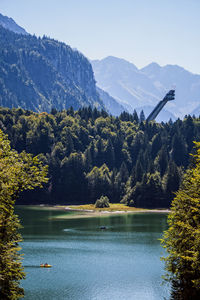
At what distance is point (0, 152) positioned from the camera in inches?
1964

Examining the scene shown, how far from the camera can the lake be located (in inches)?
2990

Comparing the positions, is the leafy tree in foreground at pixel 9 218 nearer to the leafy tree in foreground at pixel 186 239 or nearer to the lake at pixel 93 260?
the leafy tree in foreground at pixel 186 239

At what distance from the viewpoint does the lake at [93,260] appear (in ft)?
249

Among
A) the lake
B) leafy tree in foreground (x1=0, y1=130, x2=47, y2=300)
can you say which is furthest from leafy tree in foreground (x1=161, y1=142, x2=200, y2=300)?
leafy tree in foreground (x1=0, y1=130, x2=47, y2=300)

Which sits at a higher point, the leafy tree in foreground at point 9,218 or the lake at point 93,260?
the leafy tree in foreground at point 9,218

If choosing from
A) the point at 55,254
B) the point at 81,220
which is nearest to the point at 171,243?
the point at 55,254

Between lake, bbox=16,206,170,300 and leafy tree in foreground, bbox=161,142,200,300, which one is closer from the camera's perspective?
leafy tree in foreground, bbox=161,142,200,300

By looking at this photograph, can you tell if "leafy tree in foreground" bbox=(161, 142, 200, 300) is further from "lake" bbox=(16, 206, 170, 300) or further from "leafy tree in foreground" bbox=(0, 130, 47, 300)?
"leafy tree in foreground" bbox=(0, 130, 47, 300)

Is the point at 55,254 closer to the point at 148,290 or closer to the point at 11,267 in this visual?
the point at 148,290

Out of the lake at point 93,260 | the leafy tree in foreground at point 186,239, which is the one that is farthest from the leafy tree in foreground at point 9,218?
the lake at point 93,260

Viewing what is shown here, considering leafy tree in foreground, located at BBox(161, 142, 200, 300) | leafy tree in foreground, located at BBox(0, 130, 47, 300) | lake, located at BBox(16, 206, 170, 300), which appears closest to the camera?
leafy tree in foreground, located at BBox(0, 130, 47, 300)

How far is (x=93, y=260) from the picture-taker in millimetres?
99812

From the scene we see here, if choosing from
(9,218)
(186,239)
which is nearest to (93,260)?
(186,239)

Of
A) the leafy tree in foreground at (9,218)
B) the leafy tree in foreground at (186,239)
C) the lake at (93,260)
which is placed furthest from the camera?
the lake at (93,260)
